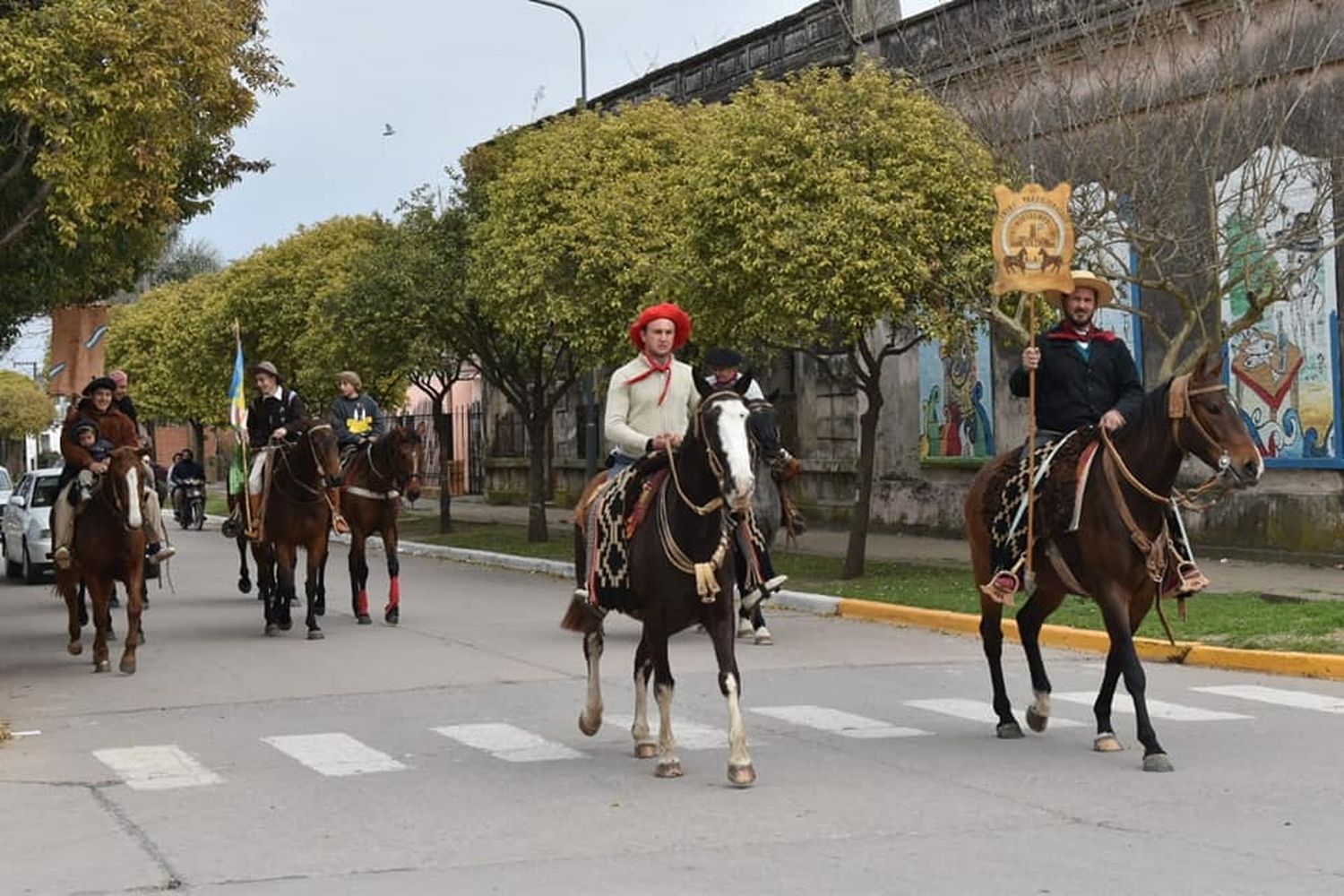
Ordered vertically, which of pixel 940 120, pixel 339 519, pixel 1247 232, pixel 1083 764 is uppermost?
pixel 940 120

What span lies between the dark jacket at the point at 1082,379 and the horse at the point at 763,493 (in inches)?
82.5

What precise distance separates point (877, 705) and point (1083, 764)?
2.75 metres

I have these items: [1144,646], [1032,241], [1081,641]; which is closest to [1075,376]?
[1032,241]

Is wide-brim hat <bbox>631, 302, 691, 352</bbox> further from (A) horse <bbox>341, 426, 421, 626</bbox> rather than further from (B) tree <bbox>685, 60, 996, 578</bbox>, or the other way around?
(B) tree <bbox>685, 60, 996, 578</bbox>

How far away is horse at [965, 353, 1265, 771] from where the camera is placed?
10031 millimetres

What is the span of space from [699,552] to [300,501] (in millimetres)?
9088

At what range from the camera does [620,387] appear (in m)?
10.7

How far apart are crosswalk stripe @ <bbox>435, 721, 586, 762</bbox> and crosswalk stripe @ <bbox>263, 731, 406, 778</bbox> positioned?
1.96 ft

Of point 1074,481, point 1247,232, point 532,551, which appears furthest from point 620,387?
point 532,551

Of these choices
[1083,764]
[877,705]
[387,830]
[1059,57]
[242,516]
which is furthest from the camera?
[1059,57]

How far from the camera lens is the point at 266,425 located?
18984 millimetres

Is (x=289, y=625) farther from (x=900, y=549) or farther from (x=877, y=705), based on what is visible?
(x=900, y=549)

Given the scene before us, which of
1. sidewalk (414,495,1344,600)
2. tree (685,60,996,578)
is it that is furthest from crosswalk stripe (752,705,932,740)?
tree (685,60,996,578)

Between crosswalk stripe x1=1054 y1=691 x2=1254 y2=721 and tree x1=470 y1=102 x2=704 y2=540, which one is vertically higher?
tree x1=470 y1=102 x2=704 y2=540
